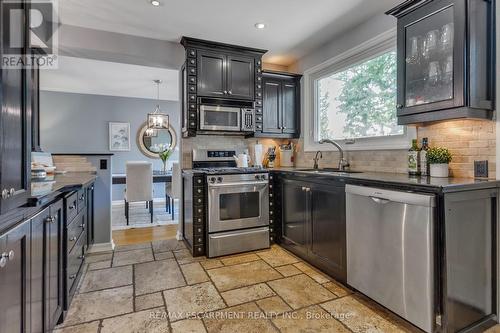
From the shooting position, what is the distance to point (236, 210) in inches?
125

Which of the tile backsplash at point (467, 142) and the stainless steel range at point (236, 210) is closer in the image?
the tile backsplash at point (467, 142)

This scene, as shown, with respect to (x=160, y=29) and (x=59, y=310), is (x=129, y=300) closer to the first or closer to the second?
(x=59, y=310)

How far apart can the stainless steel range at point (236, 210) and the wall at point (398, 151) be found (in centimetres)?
102

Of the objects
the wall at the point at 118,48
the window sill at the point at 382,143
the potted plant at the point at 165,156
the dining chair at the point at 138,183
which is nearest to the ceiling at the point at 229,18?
the wall at the point at 118,48

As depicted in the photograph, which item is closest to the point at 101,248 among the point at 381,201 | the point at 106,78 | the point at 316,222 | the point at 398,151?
the point at 316,222

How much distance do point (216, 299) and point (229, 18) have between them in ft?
9.01

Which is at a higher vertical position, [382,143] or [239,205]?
[382,143]

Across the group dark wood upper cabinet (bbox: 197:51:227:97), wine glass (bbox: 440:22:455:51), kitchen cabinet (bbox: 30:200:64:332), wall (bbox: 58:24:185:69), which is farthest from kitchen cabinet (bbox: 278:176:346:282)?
wall (bbox: 58:24:185:69)

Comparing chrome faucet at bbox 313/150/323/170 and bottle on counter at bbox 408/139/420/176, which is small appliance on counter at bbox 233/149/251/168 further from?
bottle on counter at bbox 408/139/420/176

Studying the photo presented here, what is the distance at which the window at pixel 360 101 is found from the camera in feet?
9.09

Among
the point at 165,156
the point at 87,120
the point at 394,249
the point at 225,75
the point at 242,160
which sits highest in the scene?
the point at 225,75

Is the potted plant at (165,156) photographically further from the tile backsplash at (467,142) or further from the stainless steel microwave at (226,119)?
the tile backsplash at (467,142)

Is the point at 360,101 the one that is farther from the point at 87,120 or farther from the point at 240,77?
the point at 87,120

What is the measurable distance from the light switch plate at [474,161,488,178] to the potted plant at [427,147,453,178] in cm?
17
